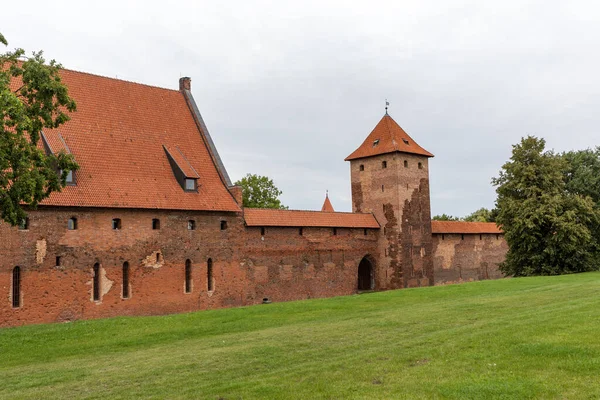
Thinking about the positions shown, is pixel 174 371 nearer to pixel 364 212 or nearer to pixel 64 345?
pixel 64 345

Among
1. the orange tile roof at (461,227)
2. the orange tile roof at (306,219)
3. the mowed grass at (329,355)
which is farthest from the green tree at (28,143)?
the orange tile roof at (461,227)

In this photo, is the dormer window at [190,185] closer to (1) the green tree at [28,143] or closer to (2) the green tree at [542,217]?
(1) the green tree at [28,143]

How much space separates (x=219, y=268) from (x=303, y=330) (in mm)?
13154

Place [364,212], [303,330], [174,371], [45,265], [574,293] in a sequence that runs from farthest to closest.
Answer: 1. [364,212]
2. [45,265]
3. [574,293]
4. [303,330]
5. [174,371]

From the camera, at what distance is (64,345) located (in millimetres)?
16016

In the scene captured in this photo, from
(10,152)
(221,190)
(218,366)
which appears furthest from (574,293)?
(10,152)

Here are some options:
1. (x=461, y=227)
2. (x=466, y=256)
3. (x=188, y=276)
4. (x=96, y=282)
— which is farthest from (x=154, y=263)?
(x=466, y=256)

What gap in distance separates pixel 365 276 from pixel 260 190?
1928 cm

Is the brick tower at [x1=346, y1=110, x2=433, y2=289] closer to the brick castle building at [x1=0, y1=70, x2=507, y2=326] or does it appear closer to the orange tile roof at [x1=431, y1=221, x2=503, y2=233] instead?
the brick castle building at [x1=0, y1=70, x2=507, y2=326]

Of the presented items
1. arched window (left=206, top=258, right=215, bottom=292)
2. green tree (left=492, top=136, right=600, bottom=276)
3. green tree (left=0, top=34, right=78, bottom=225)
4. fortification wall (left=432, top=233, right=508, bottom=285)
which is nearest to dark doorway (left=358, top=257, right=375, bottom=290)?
fortification wall (left=432, top=233, right=508, bottom=285)

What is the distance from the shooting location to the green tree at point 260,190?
176 feet

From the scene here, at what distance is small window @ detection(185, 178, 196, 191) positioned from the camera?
89.0 ft

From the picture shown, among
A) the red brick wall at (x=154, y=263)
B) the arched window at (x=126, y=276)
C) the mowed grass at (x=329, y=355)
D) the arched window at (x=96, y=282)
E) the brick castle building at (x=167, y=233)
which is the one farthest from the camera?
the arched window at (x=126, y=276)

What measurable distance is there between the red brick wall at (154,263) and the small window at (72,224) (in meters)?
0.15
